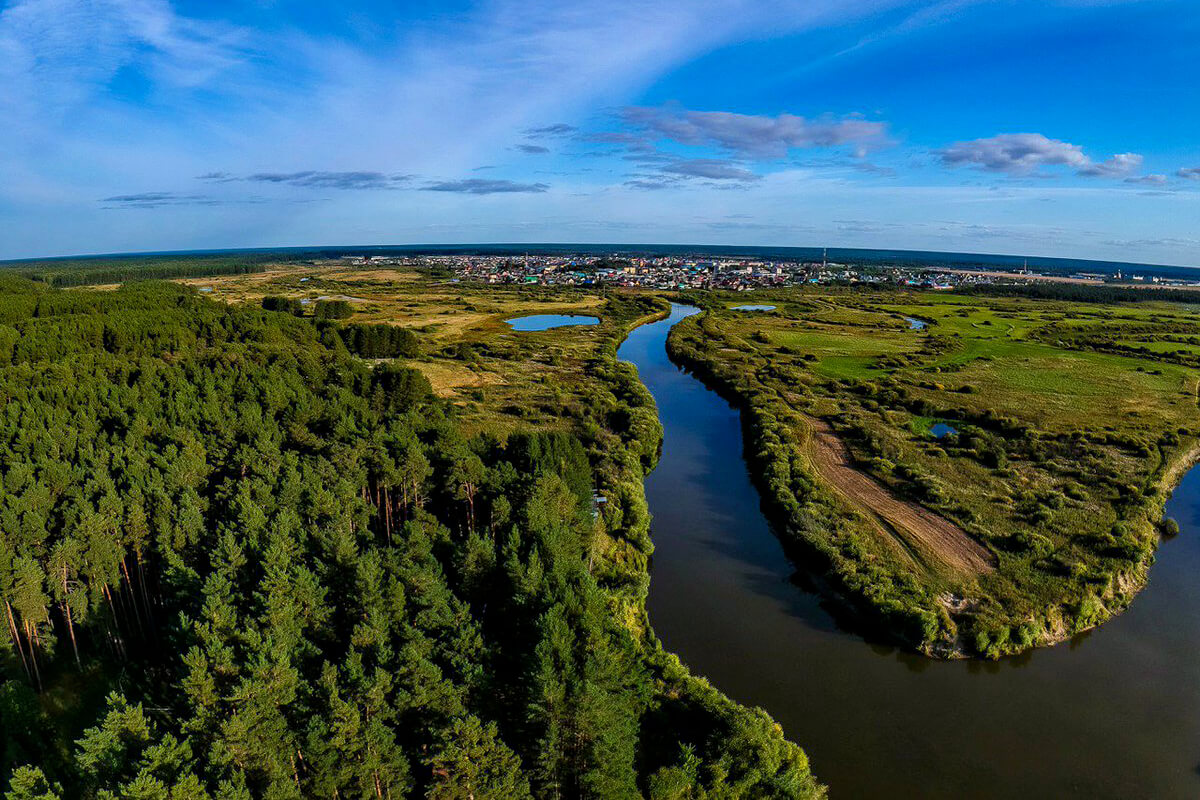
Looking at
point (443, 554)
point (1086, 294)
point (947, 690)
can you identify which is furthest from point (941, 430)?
point (1086, 294)

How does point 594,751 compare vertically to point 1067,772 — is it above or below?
above

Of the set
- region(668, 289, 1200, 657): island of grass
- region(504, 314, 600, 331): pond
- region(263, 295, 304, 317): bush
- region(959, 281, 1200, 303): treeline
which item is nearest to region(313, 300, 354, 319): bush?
region(263, 295, 304, 317): bush

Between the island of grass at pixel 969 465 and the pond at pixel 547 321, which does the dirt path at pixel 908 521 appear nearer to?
the island of grass at pixel 969 465

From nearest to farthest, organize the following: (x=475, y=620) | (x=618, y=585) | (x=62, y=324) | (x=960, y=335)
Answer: (x=475, y=620) < (x=618, y=585) < (x=62, y=324) < (x=960, y=335)

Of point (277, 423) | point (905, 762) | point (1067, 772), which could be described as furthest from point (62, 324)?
point (1067, 772)

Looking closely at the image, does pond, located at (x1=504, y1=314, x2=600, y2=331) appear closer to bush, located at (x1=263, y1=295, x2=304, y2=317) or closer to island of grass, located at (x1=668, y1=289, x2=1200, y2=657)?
island of grass, located at (x1=668, y1=289, x2=1200, y2=657)

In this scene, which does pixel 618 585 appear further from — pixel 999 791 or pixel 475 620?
pixel 999 791
